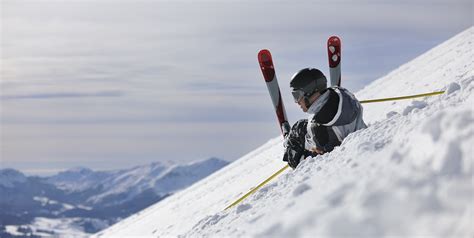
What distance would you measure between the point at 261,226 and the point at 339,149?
2747 mm

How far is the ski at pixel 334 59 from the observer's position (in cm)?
1195

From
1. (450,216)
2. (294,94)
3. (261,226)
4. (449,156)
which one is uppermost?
(294,94)

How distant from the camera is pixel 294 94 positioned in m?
8.84

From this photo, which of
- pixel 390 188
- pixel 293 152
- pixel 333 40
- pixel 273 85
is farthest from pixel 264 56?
pixel 390 188

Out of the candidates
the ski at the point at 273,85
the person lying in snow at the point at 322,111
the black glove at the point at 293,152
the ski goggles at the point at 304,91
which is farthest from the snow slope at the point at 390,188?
the ski at the point at 273,85

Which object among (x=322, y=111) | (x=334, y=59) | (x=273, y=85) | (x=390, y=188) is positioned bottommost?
(x=390, y=188)

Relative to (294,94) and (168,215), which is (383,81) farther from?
(294,94)

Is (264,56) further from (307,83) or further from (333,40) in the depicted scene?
(307,83)

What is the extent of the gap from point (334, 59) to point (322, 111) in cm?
405

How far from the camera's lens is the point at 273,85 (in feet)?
38.7

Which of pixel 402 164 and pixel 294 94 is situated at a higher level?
pixel 294 94

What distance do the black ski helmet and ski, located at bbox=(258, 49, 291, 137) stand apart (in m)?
2.65

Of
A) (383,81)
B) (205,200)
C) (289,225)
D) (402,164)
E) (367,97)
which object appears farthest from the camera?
(383,81)

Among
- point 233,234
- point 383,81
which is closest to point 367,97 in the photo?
point 383,81
